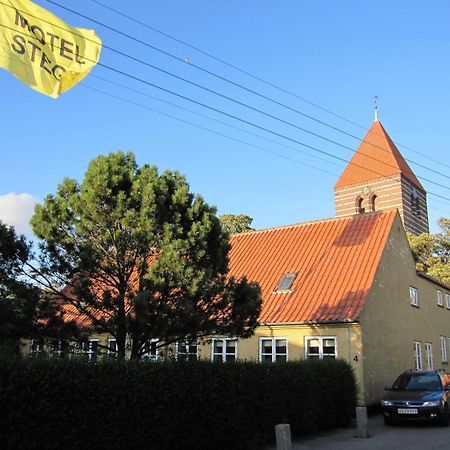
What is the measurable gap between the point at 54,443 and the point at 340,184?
7164 cm

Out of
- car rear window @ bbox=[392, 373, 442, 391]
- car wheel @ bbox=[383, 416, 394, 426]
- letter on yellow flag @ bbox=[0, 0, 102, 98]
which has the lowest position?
car wheel @ bbox=[383, 416, 394, 426]

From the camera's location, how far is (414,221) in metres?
72.6

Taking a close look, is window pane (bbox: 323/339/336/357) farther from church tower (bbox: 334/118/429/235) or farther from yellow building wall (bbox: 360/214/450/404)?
church tower (bbox: 334/118/429/235)

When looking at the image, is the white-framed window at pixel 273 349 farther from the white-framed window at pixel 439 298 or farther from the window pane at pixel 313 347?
the white-framed window at pixel 439 298

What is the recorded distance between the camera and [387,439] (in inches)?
520

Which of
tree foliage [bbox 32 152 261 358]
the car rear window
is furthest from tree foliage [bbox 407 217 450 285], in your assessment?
tree foliage [bbox 32 152 261 358]

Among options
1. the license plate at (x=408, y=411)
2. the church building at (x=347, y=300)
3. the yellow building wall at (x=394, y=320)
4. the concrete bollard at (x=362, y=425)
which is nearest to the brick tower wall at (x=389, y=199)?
the church building at (x=347, y=300)

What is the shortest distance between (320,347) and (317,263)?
4.61 meters

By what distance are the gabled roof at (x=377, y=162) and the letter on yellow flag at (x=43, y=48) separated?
65107 mm

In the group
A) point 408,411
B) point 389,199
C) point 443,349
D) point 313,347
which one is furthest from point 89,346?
point 389,199

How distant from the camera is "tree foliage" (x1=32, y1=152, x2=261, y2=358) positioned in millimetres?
10477

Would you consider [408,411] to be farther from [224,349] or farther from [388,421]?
[224,349]

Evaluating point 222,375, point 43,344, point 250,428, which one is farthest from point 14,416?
point 250,428

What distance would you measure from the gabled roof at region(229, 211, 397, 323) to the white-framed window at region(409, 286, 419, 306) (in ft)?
12.1
